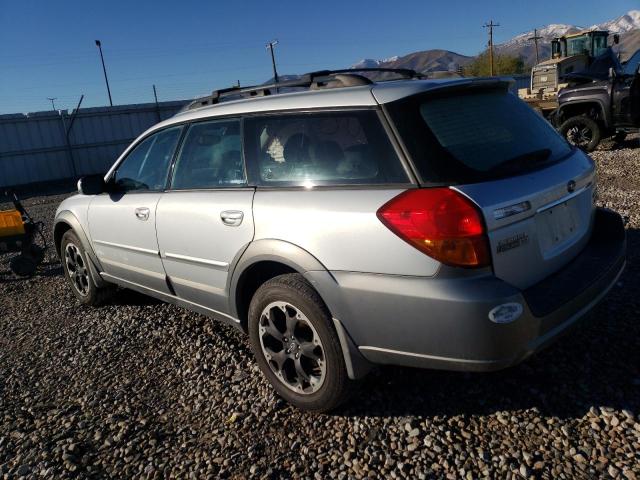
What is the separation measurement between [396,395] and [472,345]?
0.84 m

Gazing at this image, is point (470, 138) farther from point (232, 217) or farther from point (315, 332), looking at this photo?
point (232, 217)

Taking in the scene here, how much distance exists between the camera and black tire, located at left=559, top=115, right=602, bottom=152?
10.5 m

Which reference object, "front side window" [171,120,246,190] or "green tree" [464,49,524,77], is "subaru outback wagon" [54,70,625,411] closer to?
"front side window" [171,120,246,190]

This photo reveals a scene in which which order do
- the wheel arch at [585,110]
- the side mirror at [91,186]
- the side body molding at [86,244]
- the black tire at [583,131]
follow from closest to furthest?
the side mirror at [91,186] → the side body molding at [86,244] → the wheel arch at [585,110] → the black tire at [583,131]

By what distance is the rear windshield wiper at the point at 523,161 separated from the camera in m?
2.31

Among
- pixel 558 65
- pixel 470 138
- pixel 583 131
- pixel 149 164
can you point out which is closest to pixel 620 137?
pixel 583 131

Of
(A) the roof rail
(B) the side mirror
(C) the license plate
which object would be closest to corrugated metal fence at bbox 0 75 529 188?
(B) the side mirror

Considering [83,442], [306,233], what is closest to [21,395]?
[83,442]

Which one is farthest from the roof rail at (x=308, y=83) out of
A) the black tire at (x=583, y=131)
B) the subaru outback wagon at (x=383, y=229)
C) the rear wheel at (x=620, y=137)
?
the rear wheel at (x=620, y=137)

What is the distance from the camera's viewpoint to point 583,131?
10758 mm

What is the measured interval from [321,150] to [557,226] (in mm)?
1235

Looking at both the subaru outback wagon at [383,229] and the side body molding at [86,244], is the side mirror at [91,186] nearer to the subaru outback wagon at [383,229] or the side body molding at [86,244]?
the side body molding at [86,244]

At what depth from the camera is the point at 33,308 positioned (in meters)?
5.08

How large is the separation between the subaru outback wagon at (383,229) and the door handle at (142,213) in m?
0.26
